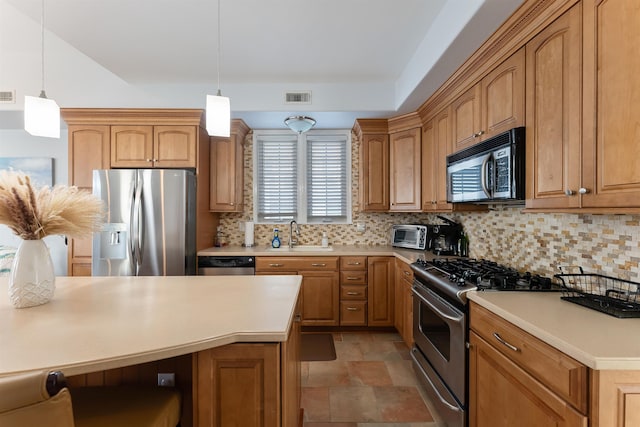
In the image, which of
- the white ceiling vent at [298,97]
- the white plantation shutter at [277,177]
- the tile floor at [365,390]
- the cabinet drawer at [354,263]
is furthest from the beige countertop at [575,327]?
the white plantation shutter at [277,177]

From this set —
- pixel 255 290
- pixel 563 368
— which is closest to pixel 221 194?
pixel 255 290

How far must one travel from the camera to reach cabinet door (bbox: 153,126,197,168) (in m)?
3.37

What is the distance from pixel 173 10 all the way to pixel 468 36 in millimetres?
2046

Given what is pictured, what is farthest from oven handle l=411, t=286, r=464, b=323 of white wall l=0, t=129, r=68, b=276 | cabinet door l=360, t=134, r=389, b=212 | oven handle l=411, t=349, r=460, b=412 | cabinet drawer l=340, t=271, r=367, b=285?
white wall l=0, t=129, r=68, b=276

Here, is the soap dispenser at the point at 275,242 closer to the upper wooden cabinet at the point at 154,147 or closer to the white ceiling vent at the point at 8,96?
the upper wooden cabinet at the point at 154,147

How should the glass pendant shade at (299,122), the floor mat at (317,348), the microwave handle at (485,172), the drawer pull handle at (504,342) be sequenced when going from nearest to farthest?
the drawer pull handle at (504,342) < the microwave handle at (485,172) < the floor mat at (317,348) < the glass pendant shade at (299,122)

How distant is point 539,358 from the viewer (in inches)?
45.4

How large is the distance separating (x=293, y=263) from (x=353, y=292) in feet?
2.41

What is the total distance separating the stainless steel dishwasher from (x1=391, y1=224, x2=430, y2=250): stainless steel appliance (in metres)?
1.73

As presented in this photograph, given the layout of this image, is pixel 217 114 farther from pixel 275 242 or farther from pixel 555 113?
pixel 275 242

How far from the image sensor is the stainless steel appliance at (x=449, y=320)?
1.74m

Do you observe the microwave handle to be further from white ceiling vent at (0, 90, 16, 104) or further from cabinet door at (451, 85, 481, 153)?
white ceiling vent at (0, 90, 16, 104)

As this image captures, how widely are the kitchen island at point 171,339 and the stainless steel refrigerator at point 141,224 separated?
5.39 feet

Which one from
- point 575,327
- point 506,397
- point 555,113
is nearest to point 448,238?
point 555,113
